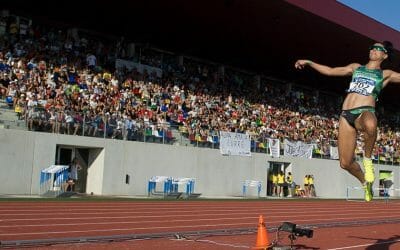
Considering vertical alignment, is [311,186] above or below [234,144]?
below

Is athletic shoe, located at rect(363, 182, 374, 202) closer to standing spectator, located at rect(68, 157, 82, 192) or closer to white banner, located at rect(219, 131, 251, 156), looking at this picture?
standing spectator, located at rect(68, 157, 82, 192)

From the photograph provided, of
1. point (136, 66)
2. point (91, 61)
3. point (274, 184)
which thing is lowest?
point (274, 184)

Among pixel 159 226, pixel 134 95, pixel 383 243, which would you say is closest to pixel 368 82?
Answer: pixel 383 243

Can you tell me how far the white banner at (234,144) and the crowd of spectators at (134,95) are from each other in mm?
464

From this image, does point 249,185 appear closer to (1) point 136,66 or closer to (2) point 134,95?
(2) point 134,95

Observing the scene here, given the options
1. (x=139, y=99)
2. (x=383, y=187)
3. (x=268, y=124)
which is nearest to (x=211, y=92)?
(x=268, y=124)

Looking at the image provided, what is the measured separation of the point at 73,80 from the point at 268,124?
13337 millimetres

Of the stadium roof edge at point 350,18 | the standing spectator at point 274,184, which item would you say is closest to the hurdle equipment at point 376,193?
the standing spectator at point 274,184

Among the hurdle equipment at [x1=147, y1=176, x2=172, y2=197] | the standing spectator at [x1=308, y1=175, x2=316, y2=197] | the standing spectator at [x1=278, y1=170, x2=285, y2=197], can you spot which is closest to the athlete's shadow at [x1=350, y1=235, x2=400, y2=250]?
the hurdle equipment at [x1=147, y1=176, x2=172, y2=197]

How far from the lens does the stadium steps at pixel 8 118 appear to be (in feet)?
66.5

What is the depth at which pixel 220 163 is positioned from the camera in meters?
28.6

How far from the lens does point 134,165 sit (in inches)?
973

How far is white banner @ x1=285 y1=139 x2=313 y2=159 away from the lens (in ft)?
106

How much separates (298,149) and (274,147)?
2.39 meters
